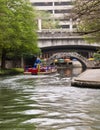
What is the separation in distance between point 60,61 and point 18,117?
89.8 meters

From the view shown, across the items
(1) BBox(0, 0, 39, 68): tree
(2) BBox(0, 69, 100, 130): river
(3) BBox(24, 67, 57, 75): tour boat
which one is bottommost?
(3) BBox(24, 67, 57, 75): tour boat

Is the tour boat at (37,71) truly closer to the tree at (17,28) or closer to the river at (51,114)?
the tree at (17,28)

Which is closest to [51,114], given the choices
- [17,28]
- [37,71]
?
[17,28]

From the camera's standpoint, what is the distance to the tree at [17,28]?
47031 millimetres

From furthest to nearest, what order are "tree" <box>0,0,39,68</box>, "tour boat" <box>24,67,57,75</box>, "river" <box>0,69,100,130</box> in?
"tour boat" <box>24,67,57,75</box>, "tree" <box>0,0,39,68</box>, "river" <box>0,69,100,130</box>

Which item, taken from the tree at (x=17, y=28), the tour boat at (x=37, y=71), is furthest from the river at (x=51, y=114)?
the tour boat at (x=37, y=71)

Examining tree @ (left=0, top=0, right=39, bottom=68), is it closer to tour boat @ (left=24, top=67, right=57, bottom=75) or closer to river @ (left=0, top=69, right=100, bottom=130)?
tour boat @ (left=24, top=67, right=57, bottom=75)

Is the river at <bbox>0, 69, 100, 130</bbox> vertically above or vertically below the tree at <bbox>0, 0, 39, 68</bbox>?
below

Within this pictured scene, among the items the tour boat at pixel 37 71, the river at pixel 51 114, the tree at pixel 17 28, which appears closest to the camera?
the river at pixel 51 114

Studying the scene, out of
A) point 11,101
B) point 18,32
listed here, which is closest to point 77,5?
point 11,101

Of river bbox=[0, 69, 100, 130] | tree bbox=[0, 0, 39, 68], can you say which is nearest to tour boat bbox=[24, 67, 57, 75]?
tree bbox=[0, 0, 39, 68]

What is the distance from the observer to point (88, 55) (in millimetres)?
121500

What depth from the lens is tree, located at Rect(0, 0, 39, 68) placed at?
154 ft

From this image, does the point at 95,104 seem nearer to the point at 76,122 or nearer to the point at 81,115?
the point at 81,115
